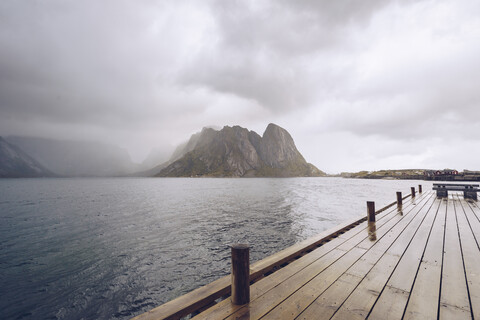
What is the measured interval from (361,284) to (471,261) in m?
4.22

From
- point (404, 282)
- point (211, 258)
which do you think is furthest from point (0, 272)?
point (404, 282)

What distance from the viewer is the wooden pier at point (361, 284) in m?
3.92

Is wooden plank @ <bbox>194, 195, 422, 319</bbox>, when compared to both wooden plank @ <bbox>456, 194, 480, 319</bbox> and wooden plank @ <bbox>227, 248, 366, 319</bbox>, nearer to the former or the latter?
wooden plank @ <bbox>227, 248, 366, 319</bbox>

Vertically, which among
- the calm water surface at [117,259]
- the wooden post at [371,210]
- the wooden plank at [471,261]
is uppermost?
the wooden post at [371,210]

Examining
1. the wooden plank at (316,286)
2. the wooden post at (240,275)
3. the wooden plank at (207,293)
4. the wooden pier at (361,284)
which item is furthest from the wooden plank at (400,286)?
the wooden plank at (207,293)

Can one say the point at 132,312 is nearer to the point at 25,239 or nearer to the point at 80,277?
the point at 80,277

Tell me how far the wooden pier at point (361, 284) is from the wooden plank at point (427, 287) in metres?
0.01

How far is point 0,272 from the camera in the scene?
36.2ft

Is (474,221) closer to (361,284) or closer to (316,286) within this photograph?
(361,284)

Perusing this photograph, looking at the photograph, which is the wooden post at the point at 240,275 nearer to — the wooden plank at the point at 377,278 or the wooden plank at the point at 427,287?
the wooden plank at the point at 377,278

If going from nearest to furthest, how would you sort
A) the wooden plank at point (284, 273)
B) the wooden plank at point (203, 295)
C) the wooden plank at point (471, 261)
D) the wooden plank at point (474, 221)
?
the wooden plank at point (203, 295)
the wooden plank at point (284, 273)
the wooden plank at point (471, 261)
the wooden plank at point (474, 221)

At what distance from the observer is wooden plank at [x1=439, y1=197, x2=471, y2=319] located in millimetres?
3887

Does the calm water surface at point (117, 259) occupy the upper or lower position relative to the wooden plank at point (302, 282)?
lower

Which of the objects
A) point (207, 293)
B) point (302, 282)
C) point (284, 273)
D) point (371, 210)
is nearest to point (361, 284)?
point (302, 282)
